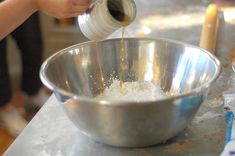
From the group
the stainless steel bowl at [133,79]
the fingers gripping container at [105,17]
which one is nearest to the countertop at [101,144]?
the stainless steel bowl at [133,79]

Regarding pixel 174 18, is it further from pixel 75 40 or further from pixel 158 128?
pixel 75 40

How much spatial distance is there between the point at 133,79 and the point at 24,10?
0.26m

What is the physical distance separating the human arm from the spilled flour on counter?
0.52ft

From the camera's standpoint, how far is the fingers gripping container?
69 cm

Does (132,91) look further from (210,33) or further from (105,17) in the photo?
(210,33)

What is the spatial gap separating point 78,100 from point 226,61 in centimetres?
47

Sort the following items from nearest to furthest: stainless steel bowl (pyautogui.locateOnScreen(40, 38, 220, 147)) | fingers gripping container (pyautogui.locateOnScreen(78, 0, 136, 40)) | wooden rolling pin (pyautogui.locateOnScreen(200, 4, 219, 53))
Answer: stainless steel bowl (pyautogui.locateOnScreen(40, 38, 220, 147)) → fingers gripping container (pyautogui.locateOnScreen(78, 0, 136, 40)) → wooden rolling pin (pyautogui.locateOnScreen(200, 4, 219, 53))

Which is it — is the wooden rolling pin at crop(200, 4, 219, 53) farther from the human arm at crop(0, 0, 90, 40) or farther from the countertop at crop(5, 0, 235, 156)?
the human arm at crop(0, 0, 90, 40)

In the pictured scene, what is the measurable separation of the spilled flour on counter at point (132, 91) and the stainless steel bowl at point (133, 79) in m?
0.02

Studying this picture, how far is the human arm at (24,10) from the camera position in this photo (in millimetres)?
724

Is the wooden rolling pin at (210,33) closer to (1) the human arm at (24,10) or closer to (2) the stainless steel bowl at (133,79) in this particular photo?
(2) the stainless steel bowl at (133,79)

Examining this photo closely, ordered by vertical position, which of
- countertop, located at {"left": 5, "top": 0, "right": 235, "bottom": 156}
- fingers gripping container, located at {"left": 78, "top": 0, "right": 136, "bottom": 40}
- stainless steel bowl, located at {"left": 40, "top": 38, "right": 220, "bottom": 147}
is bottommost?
countertop, located at {"left": 5, "top": 0, "right": 235, "bottom": 156}

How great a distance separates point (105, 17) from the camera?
685mm

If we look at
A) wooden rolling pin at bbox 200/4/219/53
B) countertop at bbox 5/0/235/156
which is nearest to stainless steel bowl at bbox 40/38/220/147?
countertop at bbox 5/0/235/156
